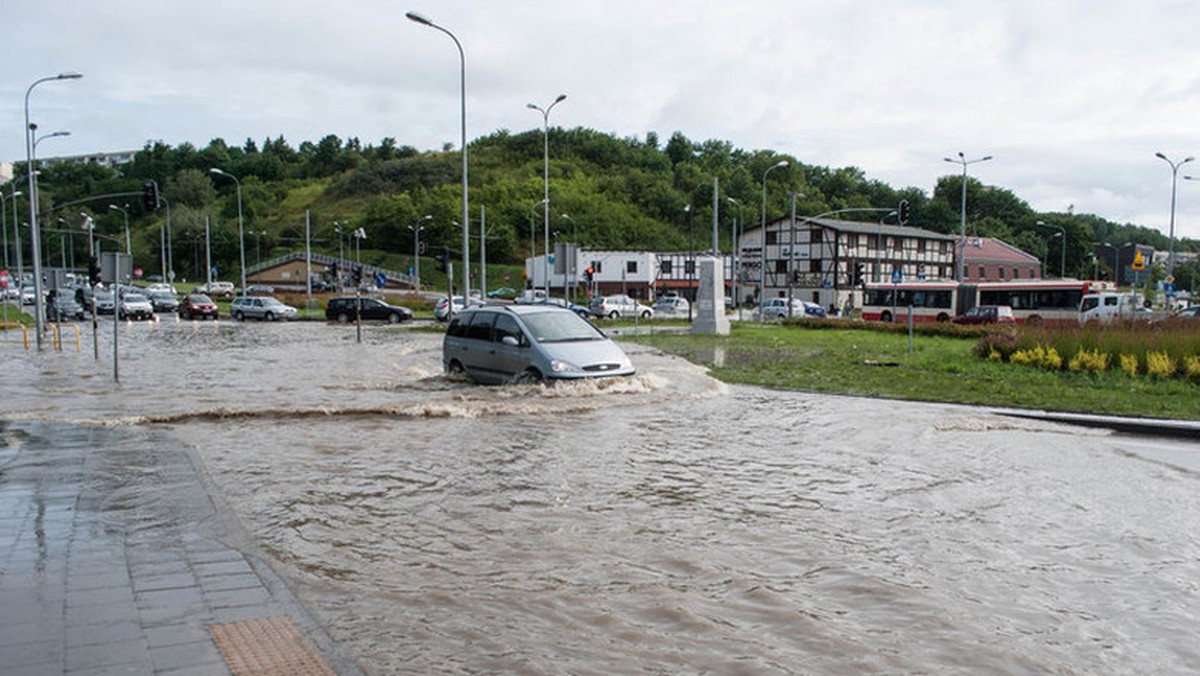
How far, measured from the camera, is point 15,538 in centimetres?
614

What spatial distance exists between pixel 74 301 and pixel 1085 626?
5551cm

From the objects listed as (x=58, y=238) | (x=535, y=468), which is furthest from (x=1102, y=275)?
(x=58, y=238)

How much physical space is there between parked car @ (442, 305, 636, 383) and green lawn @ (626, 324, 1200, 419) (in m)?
3.99

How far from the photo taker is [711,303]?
33.1 metres

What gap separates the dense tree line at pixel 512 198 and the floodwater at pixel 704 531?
2968 inches

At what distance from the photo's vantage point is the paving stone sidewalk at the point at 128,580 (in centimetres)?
420

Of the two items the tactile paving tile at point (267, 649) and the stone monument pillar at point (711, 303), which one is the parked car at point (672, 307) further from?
the tactile paving tile at point (267, 649)

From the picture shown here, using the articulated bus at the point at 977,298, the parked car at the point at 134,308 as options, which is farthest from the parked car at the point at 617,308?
the parked car at the point at 134,308

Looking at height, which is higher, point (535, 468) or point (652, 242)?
point (652, 242)

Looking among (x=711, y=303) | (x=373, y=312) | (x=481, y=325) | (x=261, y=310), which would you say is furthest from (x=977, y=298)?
(x=261, y=310)

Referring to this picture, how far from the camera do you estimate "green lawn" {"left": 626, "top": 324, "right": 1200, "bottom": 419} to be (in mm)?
14117

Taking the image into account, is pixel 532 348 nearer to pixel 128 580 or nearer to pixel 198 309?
pixel 128 580

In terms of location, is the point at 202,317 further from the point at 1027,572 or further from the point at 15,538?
the point at 1027,572

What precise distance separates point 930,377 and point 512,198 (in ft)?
330
